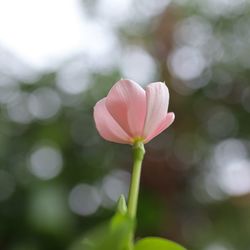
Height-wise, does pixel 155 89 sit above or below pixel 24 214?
above

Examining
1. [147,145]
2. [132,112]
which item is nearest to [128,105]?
[132,112]

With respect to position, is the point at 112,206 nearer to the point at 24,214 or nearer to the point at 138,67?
the point at 24,214

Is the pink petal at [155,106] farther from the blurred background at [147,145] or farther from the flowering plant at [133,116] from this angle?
the blurred background at [147,145]

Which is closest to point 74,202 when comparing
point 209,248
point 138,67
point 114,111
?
point 209,248

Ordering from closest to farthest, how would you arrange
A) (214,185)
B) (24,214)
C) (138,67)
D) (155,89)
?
1. (155,89)
2. (24,214)
3. (214,185)
4. (138,67)

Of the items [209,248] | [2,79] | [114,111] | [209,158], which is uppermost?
[114,111]

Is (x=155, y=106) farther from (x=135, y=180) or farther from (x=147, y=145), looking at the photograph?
(x=147, y=145)

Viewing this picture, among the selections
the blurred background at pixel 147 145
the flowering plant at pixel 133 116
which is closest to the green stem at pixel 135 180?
the flowering plant at pixel 133 116
